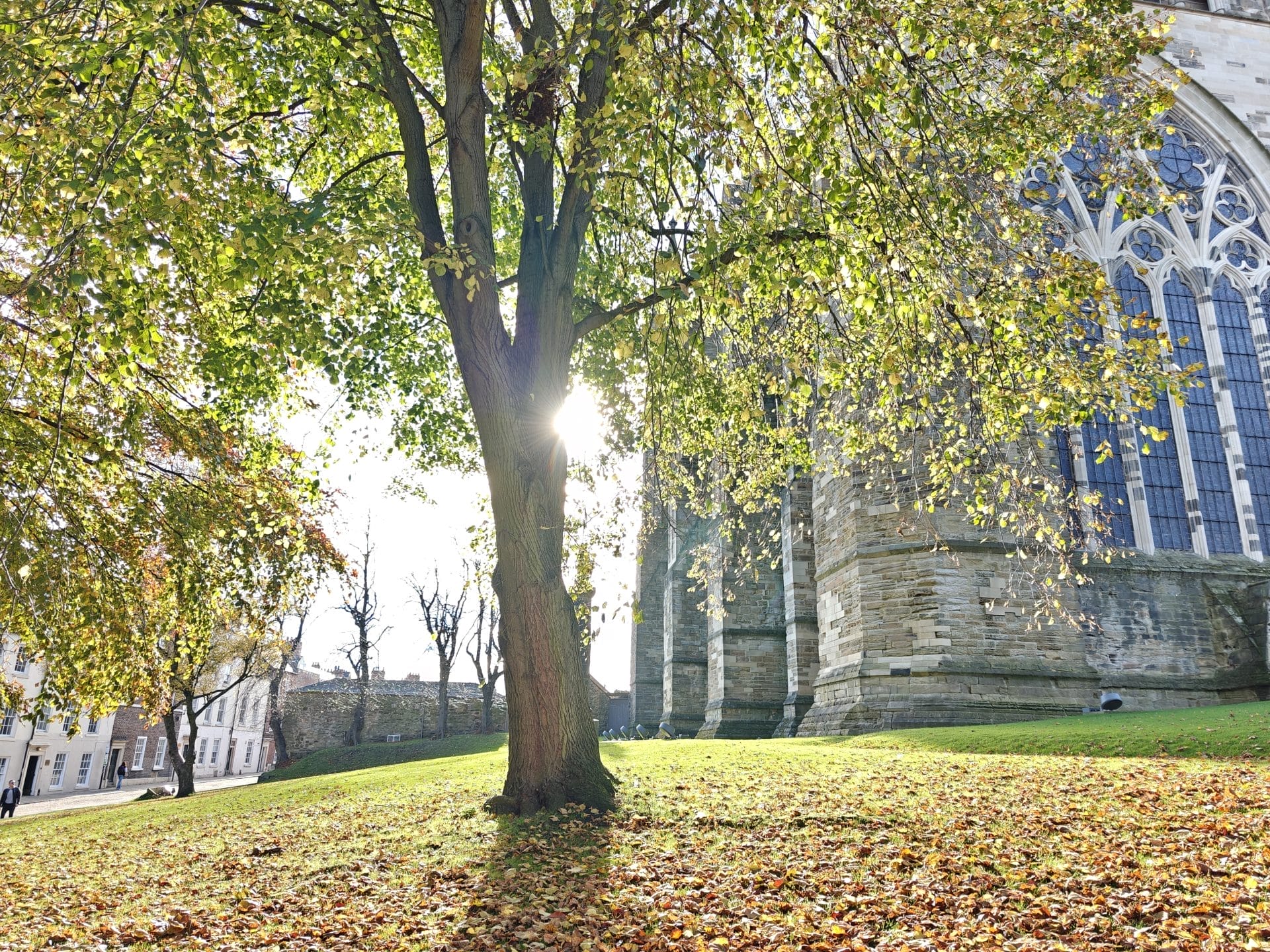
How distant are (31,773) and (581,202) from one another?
139 ft

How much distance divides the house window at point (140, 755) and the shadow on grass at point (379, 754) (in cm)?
1996

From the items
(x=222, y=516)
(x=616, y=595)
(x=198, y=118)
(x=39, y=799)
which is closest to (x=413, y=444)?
(x=222, y=516)

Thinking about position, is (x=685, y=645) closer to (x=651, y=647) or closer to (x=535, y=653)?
(x=651, y=647)

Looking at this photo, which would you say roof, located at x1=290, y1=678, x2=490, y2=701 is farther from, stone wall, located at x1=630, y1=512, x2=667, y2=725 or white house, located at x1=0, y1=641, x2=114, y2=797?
stone wall, located at x1=630, y1=512, x2=667, y2=725

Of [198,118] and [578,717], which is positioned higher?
[198,118]

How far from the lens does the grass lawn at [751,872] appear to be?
14.0ft

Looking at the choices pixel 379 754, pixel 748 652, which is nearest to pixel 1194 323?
pixel 748 652

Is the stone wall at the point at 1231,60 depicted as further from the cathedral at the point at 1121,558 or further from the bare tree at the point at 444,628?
the bare tree at the point at 444,628

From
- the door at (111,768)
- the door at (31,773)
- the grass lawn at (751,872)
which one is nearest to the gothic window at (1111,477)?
the grass lawn at (751,872)

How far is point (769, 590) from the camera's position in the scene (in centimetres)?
2222

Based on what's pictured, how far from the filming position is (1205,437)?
1781cm

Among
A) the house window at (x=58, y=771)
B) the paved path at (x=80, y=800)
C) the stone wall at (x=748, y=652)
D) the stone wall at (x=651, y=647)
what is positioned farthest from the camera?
the house window at (x=58, y=771)

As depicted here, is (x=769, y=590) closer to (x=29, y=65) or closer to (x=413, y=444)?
(x=413, y=444)

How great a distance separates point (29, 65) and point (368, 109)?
5.81 metres
